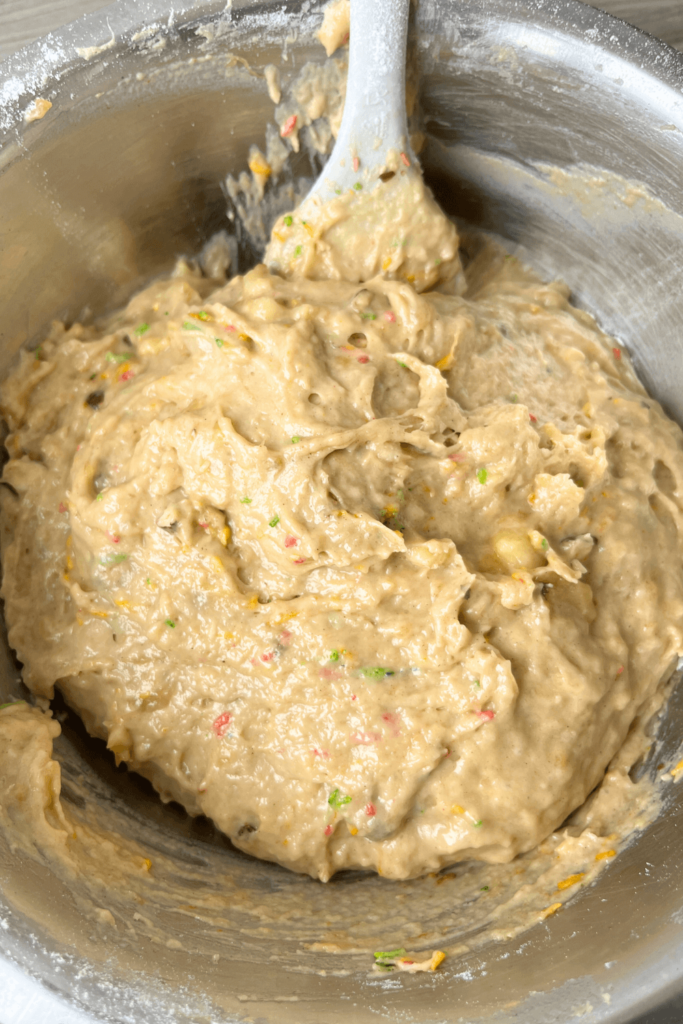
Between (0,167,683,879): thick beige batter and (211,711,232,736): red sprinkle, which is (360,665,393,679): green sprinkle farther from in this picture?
(211,711,232,736): red sprinkle

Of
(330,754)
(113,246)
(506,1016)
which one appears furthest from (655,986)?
(113,246)

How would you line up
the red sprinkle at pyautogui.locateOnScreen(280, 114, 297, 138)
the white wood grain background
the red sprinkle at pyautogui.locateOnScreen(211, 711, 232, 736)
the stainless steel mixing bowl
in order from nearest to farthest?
the stainless steel mixing bowl → the red sprinkle at pyautogui.locateOnScreen(211, 711, 232, 736) → the red sprinkle at pyautogui.locateOnScreen(280, 114, 297, 138) → the white wood grain background

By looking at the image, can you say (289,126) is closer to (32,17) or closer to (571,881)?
(32,17)

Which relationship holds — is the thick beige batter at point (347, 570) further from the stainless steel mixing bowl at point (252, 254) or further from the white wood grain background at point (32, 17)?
the white wood grain background at point (32, 17)

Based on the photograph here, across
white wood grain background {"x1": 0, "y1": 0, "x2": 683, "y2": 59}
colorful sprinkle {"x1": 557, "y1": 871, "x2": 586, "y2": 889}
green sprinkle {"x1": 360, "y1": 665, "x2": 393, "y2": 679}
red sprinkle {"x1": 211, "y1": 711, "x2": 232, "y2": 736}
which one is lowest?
colorful sprinkle {"x1": 557, "y1": 871, "x2": 586, "y2": 889}

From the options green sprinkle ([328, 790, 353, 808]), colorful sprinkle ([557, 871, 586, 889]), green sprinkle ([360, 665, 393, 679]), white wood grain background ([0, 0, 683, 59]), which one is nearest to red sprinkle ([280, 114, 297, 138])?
white wood grain background ([0, 0, 683, 59])
